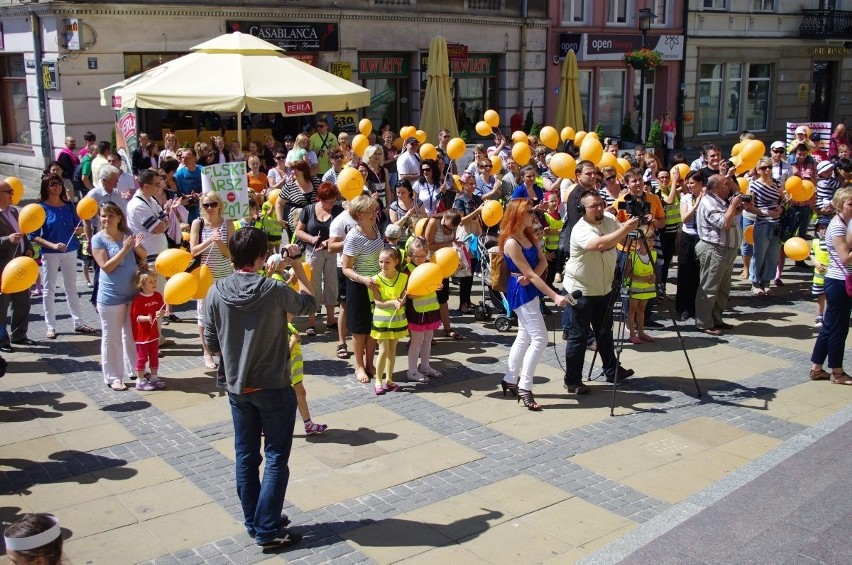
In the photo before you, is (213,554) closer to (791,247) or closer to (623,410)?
(623,410)

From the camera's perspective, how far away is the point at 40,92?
758 inches

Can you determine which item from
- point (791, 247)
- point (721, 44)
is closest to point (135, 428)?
point (791, 247)

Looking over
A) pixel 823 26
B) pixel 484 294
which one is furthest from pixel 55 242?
pixel 823 26

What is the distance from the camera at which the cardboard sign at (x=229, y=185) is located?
8.94m

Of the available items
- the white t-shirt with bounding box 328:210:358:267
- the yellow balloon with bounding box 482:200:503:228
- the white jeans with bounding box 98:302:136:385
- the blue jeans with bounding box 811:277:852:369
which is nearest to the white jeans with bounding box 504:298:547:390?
the white t-shirt with bounding box 328:210:358:267

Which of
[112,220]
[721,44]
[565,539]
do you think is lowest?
[565,539]

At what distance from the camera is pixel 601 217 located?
7969 millimetres

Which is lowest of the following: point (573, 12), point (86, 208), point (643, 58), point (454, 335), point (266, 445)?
point (454, 335)

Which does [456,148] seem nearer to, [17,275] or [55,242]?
[55,242]

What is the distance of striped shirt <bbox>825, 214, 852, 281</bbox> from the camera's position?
26.2ft

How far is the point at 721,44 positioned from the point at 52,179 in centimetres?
2867

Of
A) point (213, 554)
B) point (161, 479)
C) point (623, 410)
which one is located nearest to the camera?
point (213, 554)

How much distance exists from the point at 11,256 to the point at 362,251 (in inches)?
138

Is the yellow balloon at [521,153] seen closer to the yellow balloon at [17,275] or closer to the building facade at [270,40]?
the yellow balloon at [17,275]
